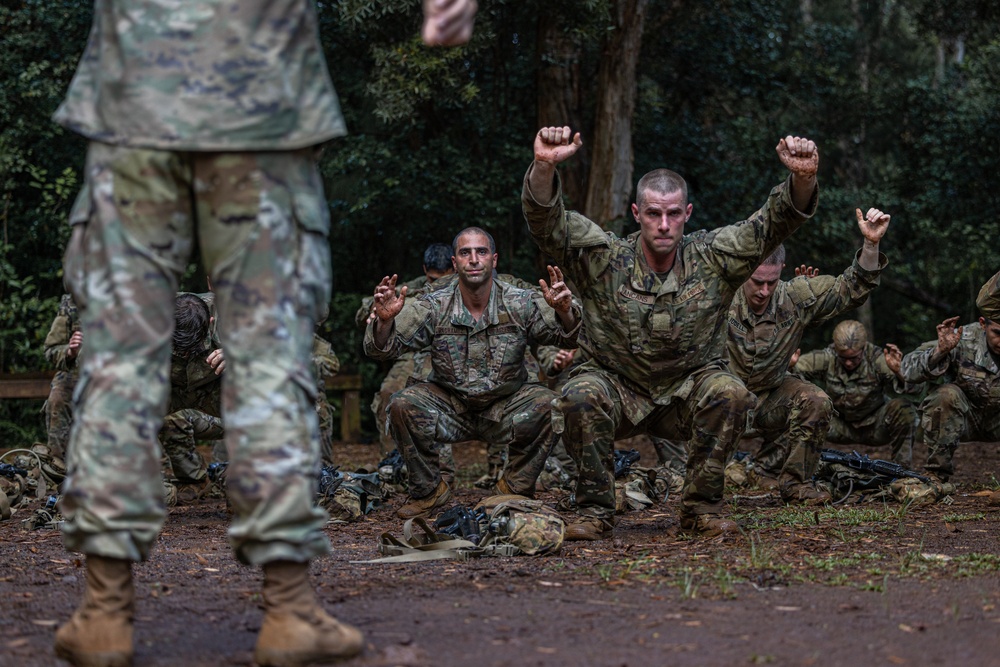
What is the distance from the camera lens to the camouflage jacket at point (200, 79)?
129 inches

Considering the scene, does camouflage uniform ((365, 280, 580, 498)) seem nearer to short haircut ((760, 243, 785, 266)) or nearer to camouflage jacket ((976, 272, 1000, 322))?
short haircut ((760, 243, 785, 266))

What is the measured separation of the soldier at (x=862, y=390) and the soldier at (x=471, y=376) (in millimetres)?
3261

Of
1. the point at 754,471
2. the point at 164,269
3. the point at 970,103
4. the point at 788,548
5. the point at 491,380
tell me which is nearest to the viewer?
the point at 164,269

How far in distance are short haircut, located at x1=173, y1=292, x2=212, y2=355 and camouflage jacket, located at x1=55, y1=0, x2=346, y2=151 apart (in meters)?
4.78

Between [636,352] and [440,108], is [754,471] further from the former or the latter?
[440,108]

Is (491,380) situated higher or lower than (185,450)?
higher

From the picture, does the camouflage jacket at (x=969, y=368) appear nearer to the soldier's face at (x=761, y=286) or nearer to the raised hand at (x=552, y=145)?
the soldier's face at (x=761, y=286)

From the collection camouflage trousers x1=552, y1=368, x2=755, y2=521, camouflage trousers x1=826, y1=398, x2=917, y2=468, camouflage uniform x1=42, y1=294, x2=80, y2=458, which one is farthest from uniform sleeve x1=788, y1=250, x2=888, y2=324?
camouflage uniform x1=42, y1=294, x2=80, y2=458

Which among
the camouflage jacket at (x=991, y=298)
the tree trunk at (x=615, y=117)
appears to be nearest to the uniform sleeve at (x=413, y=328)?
the camouflage jacket at (x=991, y=298)

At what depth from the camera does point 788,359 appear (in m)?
8.86

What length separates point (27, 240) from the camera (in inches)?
575

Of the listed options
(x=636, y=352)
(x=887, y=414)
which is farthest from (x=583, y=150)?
(x=636, y=352)

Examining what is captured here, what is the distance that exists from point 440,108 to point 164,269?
1150 cm

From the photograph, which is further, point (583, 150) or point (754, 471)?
point (583, 150)
